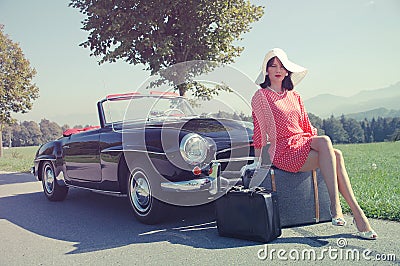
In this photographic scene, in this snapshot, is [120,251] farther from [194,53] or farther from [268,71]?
[194,53]

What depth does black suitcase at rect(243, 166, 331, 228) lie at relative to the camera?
3881mm

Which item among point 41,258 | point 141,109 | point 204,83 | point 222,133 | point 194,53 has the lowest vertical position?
point 41,258

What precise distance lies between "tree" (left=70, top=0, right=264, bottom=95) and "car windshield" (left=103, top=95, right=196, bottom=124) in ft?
12.4

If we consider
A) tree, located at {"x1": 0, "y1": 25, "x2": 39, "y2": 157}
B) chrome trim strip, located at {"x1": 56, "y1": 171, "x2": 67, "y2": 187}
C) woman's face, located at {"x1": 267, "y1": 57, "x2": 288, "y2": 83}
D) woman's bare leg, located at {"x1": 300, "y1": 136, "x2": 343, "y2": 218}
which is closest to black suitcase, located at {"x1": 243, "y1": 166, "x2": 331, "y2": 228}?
woman's bare leg, located at {"x1": 300, "y1": 136, "x2": 343, "y2": 218}

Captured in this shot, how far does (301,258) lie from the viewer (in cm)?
323

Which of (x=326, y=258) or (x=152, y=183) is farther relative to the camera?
(x=152, y=183)

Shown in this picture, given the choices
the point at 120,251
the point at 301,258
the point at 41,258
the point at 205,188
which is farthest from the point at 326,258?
the point at 41,258

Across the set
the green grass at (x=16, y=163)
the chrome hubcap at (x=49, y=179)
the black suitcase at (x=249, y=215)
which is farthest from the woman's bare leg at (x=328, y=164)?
the green grass at (x=16, y=163)

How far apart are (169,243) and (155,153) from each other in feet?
3.14

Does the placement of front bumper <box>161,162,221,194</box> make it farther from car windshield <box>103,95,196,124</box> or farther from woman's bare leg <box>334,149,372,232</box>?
car windshield <box>103,95,196,124</box>

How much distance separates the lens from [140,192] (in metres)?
4.61

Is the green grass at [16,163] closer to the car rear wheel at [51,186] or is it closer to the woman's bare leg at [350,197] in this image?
the car rear wheel at [51,186]

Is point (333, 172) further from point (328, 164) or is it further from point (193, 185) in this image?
point (193, 185)

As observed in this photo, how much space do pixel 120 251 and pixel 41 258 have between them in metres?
0.67
